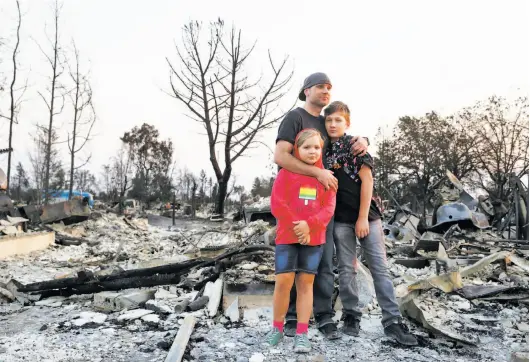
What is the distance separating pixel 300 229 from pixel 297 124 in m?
0.79

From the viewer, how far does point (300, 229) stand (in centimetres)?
284

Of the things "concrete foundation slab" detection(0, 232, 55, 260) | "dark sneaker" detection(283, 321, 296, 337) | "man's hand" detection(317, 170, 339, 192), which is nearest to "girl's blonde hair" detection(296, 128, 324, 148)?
"man's hand" detection(317, 170, 339, 192)

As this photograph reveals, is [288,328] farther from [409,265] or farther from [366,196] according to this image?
[409,265]

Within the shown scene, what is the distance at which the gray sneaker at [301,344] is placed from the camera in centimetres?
283

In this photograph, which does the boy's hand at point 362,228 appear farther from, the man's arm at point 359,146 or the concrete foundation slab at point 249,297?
the concrete foundation slab at point 249,297

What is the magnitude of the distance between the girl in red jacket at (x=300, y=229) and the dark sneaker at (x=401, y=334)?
2.07ft

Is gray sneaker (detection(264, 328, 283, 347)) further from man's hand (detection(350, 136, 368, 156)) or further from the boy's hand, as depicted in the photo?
man's hand (detection(350, 136, 368, 156))

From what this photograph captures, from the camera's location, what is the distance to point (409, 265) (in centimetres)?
591

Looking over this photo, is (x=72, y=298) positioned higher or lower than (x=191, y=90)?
lower

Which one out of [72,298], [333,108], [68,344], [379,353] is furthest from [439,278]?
[72,298]

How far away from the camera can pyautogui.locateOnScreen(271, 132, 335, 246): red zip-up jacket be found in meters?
2.89

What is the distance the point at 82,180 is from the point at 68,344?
4515 centimetres

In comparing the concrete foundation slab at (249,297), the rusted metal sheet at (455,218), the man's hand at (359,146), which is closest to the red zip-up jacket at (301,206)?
the man's hand at (359,146)

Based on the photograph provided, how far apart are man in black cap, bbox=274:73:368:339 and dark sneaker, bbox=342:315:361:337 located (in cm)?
10
